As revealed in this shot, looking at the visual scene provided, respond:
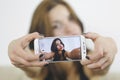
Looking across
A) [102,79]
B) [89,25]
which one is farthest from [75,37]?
[102,79]

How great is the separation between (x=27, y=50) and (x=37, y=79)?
0.12 m

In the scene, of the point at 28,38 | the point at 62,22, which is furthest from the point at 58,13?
the point at 28,38

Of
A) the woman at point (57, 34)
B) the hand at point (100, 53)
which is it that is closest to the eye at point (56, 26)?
the woman at point (57, 34)

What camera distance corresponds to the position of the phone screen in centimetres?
81

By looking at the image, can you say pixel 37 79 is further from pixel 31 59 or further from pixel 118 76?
pixel 118 76

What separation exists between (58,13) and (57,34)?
0.08 m

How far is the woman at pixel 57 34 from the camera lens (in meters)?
0.83

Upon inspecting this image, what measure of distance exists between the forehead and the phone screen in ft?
0.27

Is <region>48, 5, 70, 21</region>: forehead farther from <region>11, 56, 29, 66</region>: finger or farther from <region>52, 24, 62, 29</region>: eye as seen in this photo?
<region>11, 56, 29, 66</region>: finger

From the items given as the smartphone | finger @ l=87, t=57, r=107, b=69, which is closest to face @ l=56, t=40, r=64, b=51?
the smartphone

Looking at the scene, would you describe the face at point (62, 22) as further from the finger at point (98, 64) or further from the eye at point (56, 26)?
the finger at point (98, 64)

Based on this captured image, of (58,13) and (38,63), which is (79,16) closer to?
(58,13)

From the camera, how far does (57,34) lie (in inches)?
33.5

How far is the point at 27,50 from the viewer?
0.86 metres
